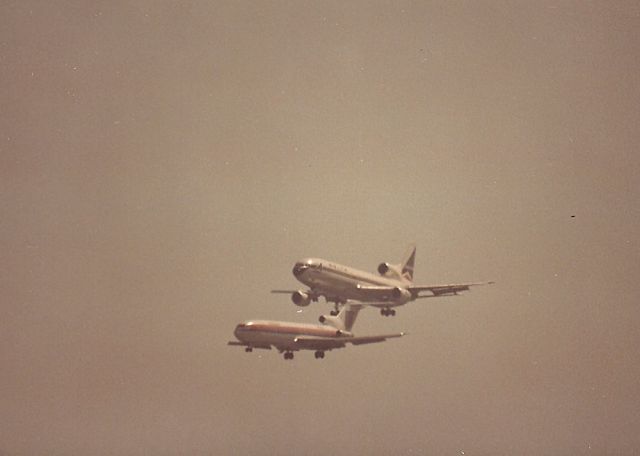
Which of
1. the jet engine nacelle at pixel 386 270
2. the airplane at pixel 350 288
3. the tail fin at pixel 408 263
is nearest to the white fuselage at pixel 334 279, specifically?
the airplane at pixel 350 288

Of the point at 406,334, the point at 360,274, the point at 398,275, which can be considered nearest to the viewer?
the point at 406,334

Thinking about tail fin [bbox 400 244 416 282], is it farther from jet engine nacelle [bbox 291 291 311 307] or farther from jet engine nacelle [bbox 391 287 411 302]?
jet engine nacelle [bbox 291 291 311 307]

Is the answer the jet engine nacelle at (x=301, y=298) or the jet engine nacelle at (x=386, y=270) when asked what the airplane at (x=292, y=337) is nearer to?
the jet engine nacelle at (x=301, y=298)

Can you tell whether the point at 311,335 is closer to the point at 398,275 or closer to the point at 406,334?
the point at 406,334

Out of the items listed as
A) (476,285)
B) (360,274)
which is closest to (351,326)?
(360,274)

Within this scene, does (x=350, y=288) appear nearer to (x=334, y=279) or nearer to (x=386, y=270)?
(x=334, y=279)

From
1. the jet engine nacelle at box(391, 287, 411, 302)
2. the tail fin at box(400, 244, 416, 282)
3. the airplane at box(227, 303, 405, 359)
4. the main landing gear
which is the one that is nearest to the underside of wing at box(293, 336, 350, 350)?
the airplane at box(227, 303, 405, 359)
